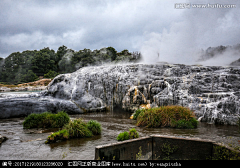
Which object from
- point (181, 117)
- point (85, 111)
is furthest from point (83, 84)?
point (181, 117)

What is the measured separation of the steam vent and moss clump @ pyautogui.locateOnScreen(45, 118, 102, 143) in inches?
286

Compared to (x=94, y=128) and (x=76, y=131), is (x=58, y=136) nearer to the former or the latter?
(x=76, y=131)

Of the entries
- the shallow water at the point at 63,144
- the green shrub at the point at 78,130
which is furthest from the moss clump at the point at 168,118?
the green shrub at the point at 78,130

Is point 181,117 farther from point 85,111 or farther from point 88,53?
point 88,53

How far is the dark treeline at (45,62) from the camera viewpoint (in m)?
47.2

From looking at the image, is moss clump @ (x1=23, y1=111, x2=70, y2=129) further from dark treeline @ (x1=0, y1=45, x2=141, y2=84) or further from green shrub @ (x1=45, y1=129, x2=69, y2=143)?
dark treeline @ (x1=0, y1=45, x2=141, y2=84)

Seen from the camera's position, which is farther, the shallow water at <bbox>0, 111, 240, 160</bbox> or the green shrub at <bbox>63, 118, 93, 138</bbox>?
the green shrub at <bbox>63, 118, 93, 138</bbox>

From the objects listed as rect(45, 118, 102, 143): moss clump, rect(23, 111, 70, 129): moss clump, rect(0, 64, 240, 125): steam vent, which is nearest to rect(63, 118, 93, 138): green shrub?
rect(45, 118, 102, 143): moss clump

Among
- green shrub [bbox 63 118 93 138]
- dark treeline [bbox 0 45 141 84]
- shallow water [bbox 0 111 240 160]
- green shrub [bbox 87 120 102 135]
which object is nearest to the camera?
shallow water [bbox 0 111 240 160]

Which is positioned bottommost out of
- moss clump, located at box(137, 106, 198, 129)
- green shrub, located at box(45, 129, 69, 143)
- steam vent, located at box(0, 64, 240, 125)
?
green shrub, located at box(45, 129, 69, 143)

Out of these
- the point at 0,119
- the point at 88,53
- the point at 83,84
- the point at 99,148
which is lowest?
the point at 0,119

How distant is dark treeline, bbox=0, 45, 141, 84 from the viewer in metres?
47.2

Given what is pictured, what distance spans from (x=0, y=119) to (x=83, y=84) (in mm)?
8053

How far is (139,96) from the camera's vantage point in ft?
55.8
